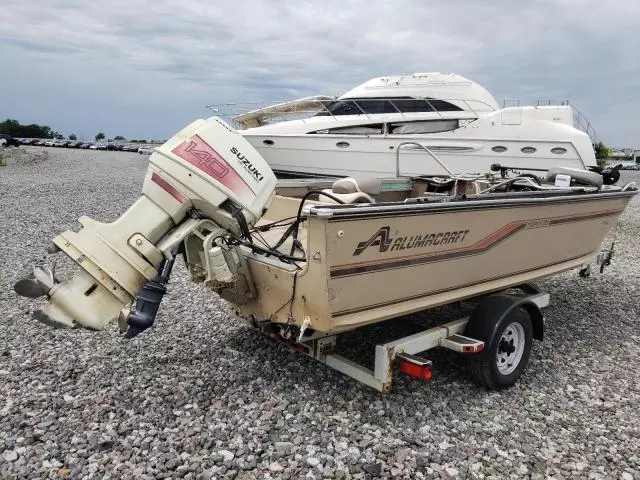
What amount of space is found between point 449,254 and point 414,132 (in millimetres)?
9930

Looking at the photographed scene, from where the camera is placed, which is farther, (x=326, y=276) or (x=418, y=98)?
(x=418, y=98)

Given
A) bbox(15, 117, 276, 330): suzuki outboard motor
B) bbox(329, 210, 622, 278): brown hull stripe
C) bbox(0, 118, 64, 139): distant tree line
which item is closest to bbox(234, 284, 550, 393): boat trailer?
bbox(329, 210, 622, 278): brown hull stripe

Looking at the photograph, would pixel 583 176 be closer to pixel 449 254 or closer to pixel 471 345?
pixel 449 254

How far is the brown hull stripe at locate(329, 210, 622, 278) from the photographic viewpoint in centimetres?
324

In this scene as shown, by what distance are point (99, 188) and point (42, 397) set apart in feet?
46.0

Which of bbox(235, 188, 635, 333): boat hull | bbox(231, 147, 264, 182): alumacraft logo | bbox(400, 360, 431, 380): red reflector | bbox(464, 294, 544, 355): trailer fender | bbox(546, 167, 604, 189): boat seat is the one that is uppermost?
bbox(231, 147, 264, 182): alumacraft logo

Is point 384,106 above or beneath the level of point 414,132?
above

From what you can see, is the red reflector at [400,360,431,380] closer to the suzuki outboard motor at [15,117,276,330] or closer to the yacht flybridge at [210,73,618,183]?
the suzuki outboard motor at [15,117,276,330]

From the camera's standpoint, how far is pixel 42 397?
3.63 metres

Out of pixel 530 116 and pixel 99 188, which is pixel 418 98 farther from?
pixel 99 188

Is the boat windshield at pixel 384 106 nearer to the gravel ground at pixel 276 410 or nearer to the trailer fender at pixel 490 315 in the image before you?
the gravel ground at pixel 276 410

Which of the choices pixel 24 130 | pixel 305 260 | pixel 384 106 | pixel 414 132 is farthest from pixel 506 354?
pixel 24 130

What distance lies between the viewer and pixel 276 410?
3.58m

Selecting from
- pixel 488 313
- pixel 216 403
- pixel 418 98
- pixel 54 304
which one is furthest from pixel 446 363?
pixel 418 98
